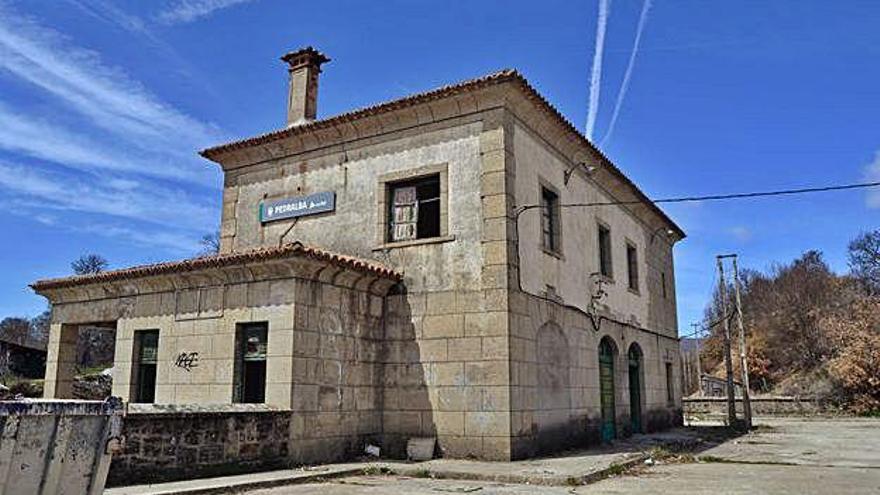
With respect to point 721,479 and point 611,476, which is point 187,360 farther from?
point 721,479

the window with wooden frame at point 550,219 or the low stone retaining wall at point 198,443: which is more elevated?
the window with wooden frame at point 550,219

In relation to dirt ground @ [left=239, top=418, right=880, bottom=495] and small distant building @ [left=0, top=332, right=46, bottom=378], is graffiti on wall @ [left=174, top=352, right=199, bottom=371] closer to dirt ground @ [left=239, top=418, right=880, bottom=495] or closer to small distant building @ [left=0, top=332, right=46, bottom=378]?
dirt ground @ [left=239, top=418, right=880, bottom=495]

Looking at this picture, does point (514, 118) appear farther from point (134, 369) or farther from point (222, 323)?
point (134, 369)

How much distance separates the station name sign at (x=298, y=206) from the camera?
551 inches

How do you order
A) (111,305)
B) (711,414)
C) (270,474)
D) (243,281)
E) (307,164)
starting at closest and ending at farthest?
(270,474) < (243,281) < (111,305) < (307,164) < (711,414)

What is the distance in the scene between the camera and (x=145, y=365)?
12.8 meters

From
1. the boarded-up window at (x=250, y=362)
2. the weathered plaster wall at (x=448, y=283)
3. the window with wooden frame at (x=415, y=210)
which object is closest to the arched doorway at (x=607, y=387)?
the weathered plaster wall at (x=448, y=283)

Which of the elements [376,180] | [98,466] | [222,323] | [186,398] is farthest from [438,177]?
[98,466]

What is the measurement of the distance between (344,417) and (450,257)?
128 inches

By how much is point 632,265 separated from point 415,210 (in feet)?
26.9

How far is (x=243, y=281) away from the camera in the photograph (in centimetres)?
1156

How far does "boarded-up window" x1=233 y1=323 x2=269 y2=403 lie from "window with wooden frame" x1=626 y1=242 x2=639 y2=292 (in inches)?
419

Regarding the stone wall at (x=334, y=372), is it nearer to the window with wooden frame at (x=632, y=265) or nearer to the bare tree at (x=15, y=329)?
the window with wooden frame at (x=632, y=265)

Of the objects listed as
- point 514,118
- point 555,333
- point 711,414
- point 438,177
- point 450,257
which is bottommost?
point 711,414
